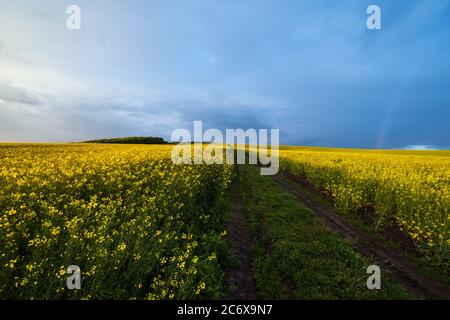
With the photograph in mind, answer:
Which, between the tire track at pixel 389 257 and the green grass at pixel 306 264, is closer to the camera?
the green grass at pixel 306 264

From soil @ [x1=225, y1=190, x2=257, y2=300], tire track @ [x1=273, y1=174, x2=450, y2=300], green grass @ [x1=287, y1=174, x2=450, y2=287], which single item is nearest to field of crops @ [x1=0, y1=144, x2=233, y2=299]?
soil @ [x1=225, y1=190, x2=257, y2=300]

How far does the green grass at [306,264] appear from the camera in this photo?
578cm

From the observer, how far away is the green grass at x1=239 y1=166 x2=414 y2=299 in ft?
19.0

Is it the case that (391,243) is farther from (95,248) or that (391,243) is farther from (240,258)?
(95,248)

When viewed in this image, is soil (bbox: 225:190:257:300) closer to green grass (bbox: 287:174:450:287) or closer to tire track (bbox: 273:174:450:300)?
tire track (bbox: 273:174:450:300)

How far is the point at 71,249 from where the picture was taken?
4789 millimetres

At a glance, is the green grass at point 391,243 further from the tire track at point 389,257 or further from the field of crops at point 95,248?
the field of crops at point 95,248

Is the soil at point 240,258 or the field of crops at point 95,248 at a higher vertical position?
the field of crops at point 95,248

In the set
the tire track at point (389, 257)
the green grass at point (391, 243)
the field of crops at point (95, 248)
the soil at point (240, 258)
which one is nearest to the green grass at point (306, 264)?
the soil at point (240, 258)

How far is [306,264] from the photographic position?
22.3 ft
